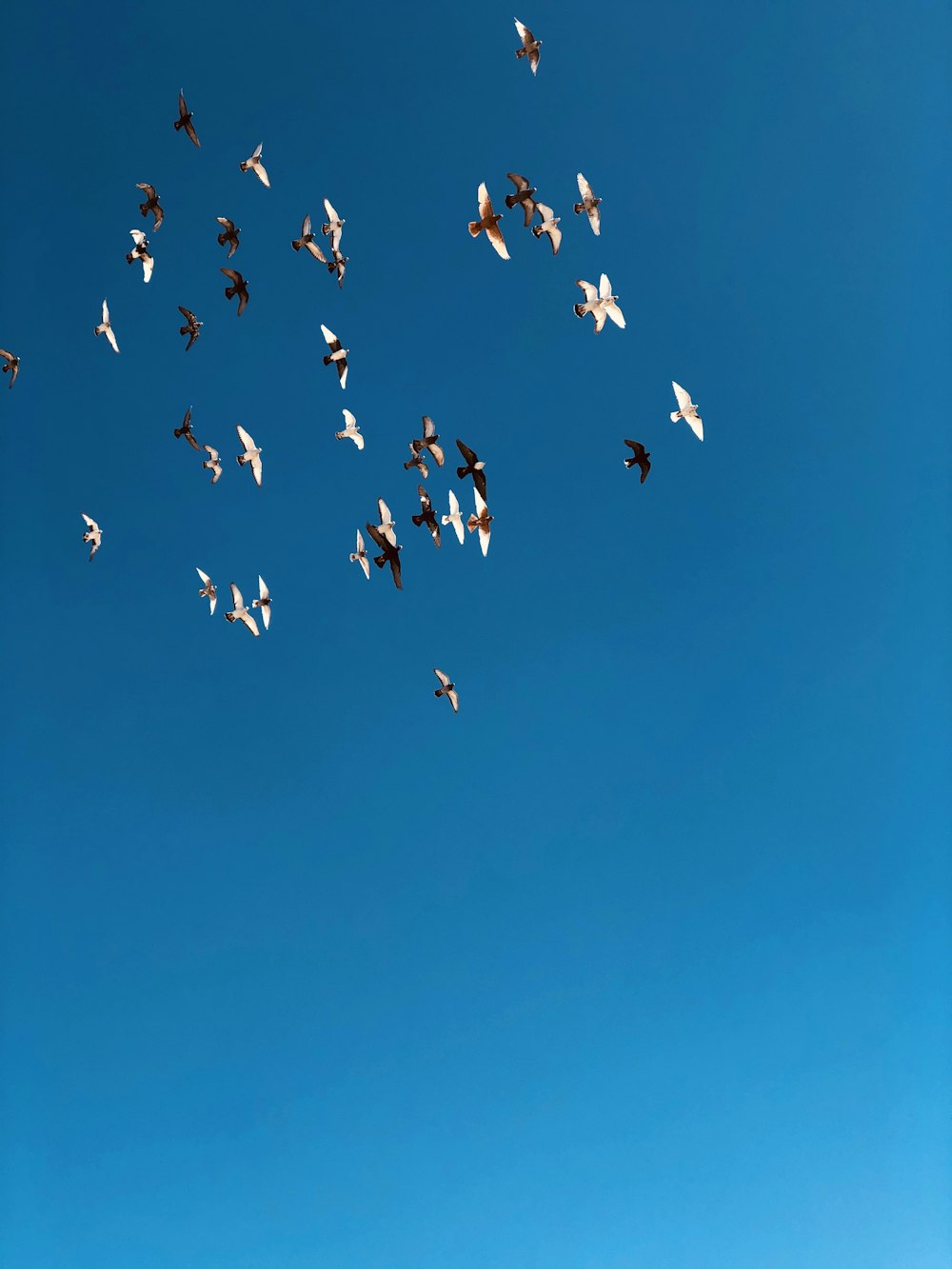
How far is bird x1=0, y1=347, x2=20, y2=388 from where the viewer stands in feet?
17.2

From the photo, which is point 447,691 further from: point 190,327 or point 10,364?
point 10,364

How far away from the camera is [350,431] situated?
16.6ft

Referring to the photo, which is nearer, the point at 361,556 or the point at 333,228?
the point at 333,228

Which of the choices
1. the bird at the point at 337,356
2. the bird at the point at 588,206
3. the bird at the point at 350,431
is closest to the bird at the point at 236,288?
the bird at the point at 337,356

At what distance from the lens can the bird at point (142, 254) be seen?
510 cm

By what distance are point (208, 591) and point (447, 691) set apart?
112cm

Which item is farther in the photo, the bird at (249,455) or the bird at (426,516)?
the bird at (249,455)

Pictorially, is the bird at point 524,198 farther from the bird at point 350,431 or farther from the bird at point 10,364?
the bird at point 10,364

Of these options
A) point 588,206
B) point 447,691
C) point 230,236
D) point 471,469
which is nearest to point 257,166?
point 230,236

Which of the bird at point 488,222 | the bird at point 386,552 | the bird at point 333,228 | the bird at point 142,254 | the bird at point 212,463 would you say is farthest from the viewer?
the bird at point 212,463

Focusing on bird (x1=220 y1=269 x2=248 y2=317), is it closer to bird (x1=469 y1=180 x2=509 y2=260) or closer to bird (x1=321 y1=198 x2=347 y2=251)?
bird (x1=321 y1=198 x2=347 y2=251)

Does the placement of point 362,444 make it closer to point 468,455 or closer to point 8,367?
point 468,455

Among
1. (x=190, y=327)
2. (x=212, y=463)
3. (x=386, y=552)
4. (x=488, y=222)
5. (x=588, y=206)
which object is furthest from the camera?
(x=212, y=463)

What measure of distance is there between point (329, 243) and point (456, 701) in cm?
207
